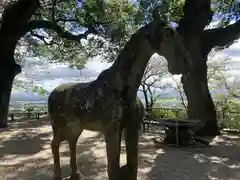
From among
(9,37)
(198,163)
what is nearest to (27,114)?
(9,37)

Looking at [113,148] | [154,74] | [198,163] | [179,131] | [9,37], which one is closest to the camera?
[113,148]

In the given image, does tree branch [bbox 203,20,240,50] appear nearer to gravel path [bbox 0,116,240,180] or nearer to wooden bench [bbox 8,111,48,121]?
gravel path [bbox 0,116,240,180]

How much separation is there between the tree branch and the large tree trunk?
262 inches

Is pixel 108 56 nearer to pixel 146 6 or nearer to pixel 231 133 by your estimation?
pixel 146 6

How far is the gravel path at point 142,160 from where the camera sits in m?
5.00

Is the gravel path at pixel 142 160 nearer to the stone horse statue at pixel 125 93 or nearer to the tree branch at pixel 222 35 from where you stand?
the stone horse statue at pixel 125 93

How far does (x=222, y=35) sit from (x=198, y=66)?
A: 1.35 meters

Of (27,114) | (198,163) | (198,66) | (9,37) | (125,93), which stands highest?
(9,37)

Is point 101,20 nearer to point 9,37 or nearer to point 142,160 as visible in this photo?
point 9,37

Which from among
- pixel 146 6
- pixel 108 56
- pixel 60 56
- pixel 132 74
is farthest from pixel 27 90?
pixel 132 74

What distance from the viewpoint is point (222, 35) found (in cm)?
984

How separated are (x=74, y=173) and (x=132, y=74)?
1882mm

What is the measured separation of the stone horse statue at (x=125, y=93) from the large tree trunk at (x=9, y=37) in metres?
8.78

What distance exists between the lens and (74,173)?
430 centimetres
